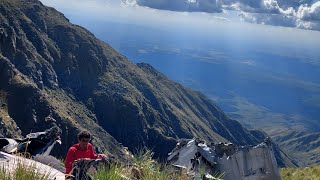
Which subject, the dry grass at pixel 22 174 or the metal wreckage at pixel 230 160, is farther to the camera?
the metal wreckage at pixel 230 160

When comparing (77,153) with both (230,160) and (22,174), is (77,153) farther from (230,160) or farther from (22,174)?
(22,174)

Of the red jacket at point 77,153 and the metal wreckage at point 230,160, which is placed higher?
the red jacket at point 77,153

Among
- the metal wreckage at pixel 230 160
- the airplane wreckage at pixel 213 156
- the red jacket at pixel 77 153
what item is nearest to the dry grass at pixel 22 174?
the red jacket at pixel 77 153

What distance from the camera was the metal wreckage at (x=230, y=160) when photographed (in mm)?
13547

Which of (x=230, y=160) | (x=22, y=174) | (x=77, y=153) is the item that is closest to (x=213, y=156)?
(x=230, y=160)

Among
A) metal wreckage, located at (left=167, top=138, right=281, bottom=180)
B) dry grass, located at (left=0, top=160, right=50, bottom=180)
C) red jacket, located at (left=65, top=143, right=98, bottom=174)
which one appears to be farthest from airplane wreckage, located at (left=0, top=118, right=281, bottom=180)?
dry grass, located at (left=0, top=160, right=50, bottom=180)

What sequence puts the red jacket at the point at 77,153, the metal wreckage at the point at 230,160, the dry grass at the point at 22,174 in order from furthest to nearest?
1. the metal wreckage at the point at 230,160
2. the red jacket at the point at 77,153
3. the dry grass at the point at 22,174

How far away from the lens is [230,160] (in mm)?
13727

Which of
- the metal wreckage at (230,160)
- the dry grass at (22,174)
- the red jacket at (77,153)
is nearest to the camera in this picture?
the dry grass at (22,174)

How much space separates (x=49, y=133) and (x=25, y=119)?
552 feet

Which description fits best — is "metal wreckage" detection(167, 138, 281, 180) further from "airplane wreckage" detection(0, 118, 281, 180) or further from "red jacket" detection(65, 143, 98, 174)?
"red jacket" detection(65, 143, 98, 174)

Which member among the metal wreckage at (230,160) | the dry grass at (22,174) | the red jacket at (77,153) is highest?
the dry grass at (22,174)

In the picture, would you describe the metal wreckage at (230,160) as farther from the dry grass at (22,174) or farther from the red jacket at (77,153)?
the dry grass at (22,174)

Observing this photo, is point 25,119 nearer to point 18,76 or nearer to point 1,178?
point 18,76
